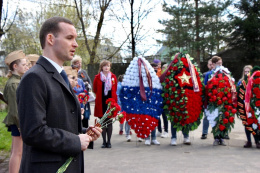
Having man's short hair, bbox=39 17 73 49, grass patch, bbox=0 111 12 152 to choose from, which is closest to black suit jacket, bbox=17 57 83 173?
man's short hair, bbox=39 17 73 49

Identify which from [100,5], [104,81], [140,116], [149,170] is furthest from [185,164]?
[100,5]

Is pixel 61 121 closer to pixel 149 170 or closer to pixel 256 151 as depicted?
pixel 149 170

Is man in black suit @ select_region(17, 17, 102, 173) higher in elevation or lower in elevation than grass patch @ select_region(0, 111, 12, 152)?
higher

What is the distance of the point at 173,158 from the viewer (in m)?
6.18

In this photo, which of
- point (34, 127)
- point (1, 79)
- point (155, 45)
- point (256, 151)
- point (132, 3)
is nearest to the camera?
point (34, 127)

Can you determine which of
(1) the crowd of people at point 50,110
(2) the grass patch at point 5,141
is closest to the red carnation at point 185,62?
(2) the grass patch at point 5,141

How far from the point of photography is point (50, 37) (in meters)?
2.07

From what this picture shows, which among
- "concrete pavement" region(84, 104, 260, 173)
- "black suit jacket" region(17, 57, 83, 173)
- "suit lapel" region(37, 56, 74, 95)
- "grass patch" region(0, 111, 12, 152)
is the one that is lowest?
"concrete pavement" region(84, 104, 260, 173)

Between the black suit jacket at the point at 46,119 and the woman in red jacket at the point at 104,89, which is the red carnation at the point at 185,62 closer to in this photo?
the woman in red jacket at the point at 104,89

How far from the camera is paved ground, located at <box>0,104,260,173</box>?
212 inches

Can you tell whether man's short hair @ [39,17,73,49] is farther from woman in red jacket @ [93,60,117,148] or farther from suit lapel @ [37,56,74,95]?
woman in red jacket @ [93,60,117,148]

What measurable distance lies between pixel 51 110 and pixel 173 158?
15.2 ft

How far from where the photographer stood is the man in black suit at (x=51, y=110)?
1.84m

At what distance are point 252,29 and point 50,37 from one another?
29616mm
